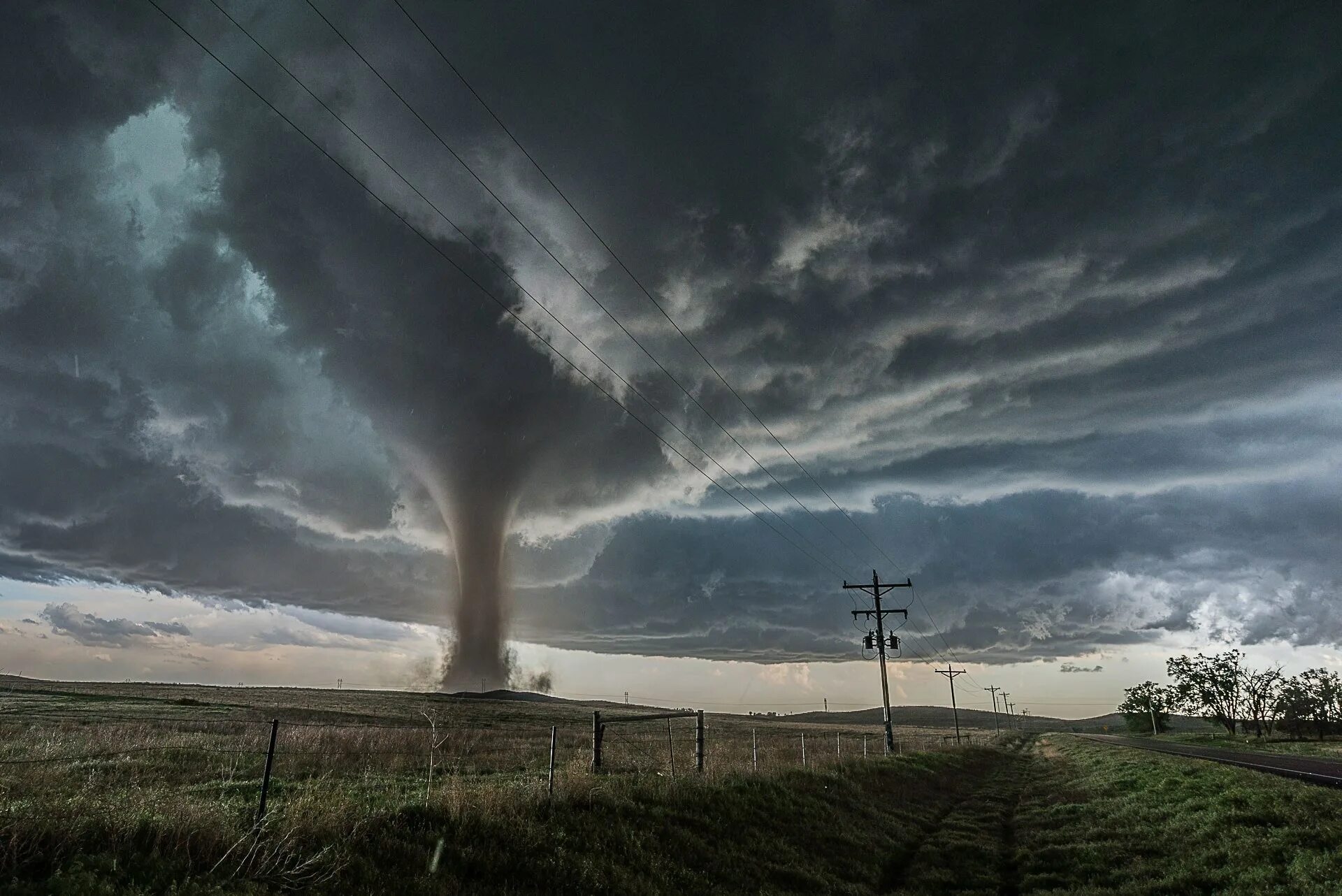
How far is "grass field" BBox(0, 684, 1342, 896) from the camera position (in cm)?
865

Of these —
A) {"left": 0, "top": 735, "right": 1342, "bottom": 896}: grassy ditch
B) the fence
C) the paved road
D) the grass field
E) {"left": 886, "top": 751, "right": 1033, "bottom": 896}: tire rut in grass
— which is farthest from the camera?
the paved road

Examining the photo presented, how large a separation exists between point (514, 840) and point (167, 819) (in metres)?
5.16

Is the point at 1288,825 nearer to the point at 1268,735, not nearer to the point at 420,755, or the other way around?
the point at 420,755

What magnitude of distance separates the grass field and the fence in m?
0.14

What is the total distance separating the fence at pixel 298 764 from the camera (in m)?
10.7

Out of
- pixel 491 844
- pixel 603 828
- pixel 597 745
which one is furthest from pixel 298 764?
pixel 491 844

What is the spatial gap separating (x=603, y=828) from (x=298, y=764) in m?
14.8

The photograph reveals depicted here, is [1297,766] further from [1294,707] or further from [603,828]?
[1294,707]

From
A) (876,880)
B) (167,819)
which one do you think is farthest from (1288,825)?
(167,819)

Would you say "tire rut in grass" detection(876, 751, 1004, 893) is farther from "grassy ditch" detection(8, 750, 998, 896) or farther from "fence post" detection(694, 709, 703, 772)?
"fence post" detection(694, 709, 703, 772)

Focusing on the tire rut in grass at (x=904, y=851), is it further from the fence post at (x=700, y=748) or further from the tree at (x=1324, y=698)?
the tree at (x=1324, y=698)

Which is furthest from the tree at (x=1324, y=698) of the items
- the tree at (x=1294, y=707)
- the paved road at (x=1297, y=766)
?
the paved road at (x=1297, y=766)

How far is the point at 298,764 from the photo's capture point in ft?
77.4

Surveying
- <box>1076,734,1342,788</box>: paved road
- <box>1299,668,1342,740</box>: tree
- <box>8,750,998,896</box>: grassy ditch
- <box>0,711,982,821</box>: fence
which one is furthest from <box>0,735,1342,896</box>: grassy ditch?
<box>1299,668,1342,740</box>: tree
